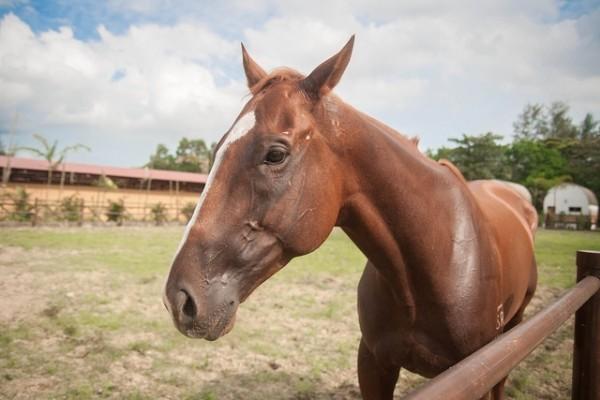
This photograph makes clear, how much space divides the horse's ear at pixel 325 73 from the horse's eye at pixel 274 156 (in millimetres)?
360

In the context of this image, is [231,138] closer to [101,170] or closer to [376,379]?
[376,379]

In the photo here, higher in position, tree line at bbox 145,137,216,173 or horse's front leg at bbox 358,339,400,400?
tree line at bbox 145,137,216,173

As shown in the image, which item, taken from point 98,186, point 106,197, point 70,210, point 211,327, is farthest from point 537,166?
point 211,327

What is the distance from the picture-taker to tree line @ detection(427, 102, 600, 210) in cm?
4131

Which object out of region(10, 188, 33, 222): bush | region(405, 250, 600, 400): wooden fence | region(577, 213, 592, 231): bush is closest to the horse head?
region(405, 250, 600, 400): wooden fence

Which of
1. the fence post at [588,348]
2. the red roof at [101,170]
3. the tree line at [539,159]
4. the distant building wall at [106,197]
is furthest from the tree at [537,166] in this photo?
the fence post at [588,348]

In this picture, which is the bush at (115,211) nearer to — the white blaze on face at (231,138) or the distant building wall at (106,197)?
the distant building wall at (106,197)

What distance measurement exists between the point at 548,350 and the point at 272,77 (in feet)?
17.3

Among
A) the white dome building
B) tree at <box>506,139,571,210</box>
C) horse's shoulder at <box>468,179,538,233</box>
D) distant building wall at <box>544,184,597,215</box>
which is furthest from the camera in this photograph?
tree at <box>506,139,571,210</box>

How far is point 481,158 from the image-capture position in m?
41.5

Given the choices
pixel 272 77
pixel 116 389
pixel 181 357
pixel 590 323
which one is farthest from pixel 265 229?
pixel 181 357

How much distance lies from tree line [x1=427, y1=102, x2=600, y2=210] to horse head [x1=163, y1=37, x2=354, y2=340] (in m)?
42.1

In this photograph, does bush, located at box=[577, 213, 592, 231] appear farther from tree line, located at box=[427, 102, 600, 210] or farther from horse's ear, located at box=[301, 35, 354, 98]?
horse's ear, located at box=[301, 35, 354, 98]

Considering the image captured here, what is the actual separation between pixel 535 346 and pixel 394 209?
786mm
